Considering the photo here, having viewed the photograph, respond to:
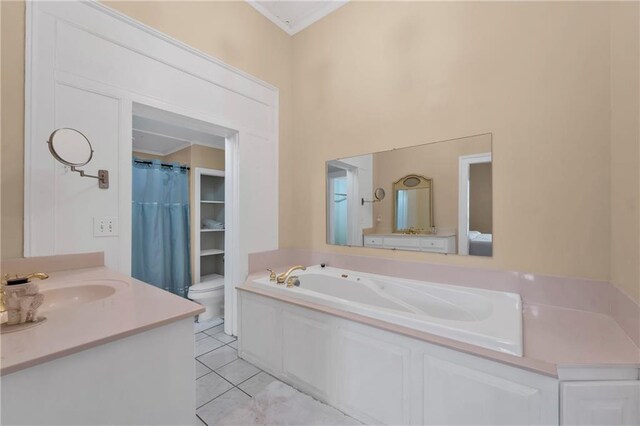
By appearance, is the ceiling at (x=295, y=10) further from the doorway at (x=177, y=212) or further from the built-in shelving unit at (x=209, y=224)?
the built-in shelving unit at (x=209, y=224)

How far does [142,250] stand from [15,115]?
217 cm

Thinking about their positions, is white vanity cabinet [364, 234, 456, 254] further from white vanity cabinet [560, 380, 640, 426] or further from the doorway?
the doorway

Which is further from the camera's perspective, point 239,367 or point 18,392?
point 239,367

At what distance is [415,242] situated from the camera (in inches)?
83.4

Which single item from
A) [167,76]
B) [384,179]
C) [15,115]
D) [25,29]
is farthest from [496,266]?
[25,29]

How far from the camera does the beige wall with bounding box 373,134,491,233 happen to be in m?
1.88

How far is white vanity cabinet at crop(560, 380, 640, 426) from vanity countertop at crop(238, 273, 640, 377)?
74 millimetres

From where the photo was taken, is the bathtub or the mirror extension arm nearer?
the bathtub

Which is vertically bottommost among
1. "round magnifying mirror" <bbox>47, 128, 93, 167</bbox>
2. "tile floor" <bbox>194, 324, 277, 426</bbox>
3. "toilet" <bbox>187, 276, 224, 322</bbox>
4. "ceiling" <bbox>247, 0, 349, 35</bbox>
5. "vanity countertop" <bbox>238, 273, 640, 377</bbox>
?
"tile floor" <bbox>194, 324, 277, 426</bbox>

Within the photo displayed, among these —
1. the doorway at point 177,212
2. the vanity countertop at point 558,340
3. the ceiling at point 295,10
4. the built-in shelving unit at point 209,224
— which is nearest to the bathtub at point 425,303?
the vanity countertop at point 558,340

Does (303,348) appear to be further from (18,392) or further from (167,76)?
(167,76)

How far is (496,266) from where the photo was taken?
1760mm

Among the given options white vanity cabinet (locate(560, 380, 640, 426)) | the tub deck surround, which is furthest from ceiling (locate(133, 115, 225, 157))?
white vanity cabinet (locate(560, 380, 640, 426))

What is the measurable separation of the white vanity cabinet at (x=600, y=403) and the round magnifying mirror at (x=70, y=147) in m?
2.46
